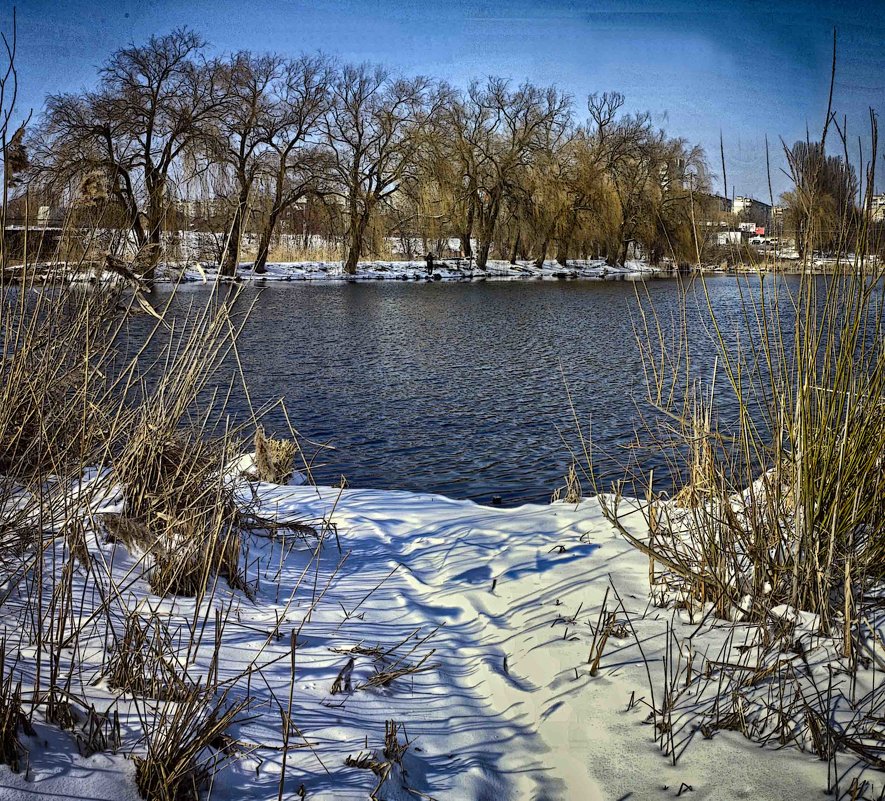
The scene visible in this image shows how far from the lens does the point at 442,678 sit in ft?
9.41

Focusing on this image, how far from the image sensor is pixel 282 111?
108ft

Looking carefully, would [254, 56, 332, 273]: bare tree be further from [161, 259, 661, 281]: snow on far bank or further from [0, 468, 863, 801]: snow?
[0, 468, 863, 801]: snow

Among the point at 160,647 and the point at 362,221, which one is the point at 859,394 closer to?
the point at 160,647

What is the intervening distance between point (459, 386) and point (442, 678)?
8861 millimetres

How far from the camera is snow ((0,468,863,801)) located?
210 cm

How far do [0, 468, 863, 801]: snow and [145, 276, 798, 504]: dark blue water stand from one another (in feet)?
3.82

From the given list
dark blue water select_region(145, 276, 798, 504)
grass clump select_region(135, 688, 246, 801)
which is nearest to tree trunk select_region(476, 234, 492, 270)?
dark blue water select_region(145, 276, 798, 504)

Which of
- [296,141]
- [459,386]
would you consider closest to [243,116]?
[296,141]

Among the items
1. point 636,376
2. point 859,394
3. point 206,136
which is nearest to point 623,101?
point 206,136

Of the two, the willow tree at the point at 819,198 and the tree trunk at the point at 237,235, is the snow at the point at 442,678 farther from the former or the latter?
the willow tree at the point at 819,198

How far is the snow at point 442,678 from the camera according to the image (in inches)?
82.7

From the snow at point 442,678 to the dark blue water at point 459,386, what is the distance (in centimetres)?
Answer: 117

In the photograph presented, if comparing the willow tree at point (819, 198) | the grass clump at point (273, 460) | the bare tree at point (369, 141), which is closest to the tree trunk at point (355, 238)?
the bare tree at point (369, 141)

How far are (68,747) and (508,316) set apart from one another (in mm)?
19378
